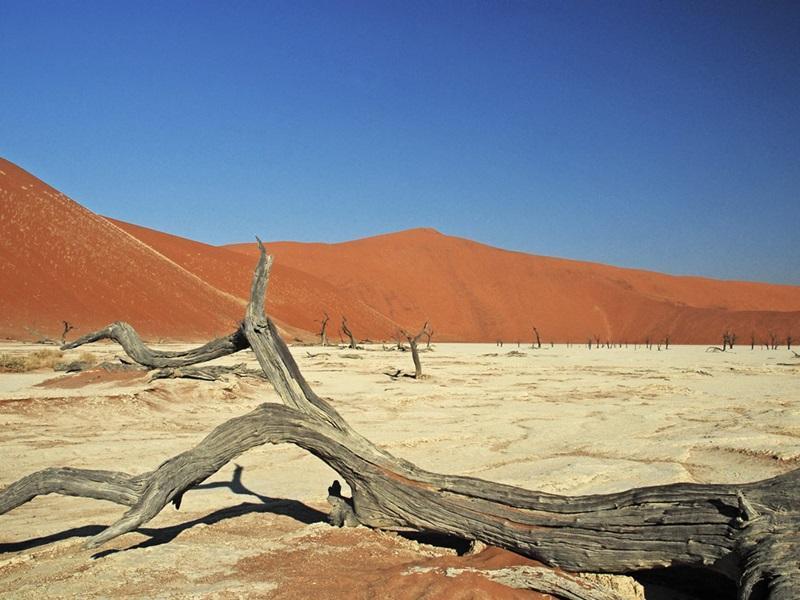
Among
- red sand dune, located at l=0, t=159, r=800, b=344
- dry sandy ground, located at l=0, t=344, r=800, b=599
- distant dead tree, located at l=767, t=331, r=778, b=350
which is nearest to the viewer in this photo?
dry sandy ground, located at l=0, t=344, r=800, b=599

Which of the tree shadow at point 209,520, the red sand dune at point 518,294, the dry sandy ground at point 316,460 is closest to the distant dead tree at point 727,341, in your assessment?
the red sand dune at point 518,294

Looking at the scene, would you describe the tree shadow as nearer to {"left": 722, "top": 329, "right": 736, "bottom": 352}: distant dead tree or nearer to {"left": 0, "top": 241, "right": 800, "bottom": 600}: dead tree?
{"left": 0, "top": 241, "right": 800, "bottom": 600}: dead tree

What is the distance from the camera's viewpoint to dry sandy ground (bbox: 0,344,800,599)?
4.49m

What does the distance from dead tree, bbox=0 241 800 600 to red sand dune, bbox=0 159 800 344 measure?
43.4 metres

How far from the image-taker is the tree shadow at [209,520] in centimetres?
563

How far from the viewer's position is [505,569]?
4.39m

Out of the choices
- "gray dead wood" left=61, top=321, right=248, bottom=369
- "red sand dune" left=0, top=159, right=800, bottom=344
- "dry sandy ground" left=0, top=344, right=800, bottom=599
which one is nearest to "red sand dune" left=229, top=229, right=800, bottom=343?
"red sand dune" left=0, top=159, right=800, bottom=344

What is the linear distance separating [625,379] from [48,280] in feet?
152

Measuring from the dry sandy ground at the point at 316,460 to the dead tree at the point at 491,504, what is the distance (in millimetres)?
301

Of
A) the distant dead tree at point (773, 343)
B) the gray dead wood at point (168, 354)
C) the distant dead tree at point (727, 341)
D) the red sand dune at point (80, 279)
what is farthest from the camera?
the distant dead tree at point (773, 343)

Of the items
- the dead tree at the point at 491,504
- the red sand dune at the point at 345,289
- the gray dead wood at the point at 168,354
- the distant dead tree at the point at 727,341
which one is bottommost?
the dead tree at the point at 491,504

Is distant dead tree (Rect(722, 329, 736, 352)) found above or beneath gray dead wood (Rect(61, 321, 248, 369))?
above

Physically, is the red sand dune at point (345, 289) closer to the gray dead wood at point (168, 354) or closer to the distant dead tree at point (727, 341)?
the distant dead tree at point (727, 341)

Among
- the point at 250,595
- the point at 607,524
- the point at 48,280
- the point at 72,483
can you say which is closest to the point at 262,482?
the point at 72,483
